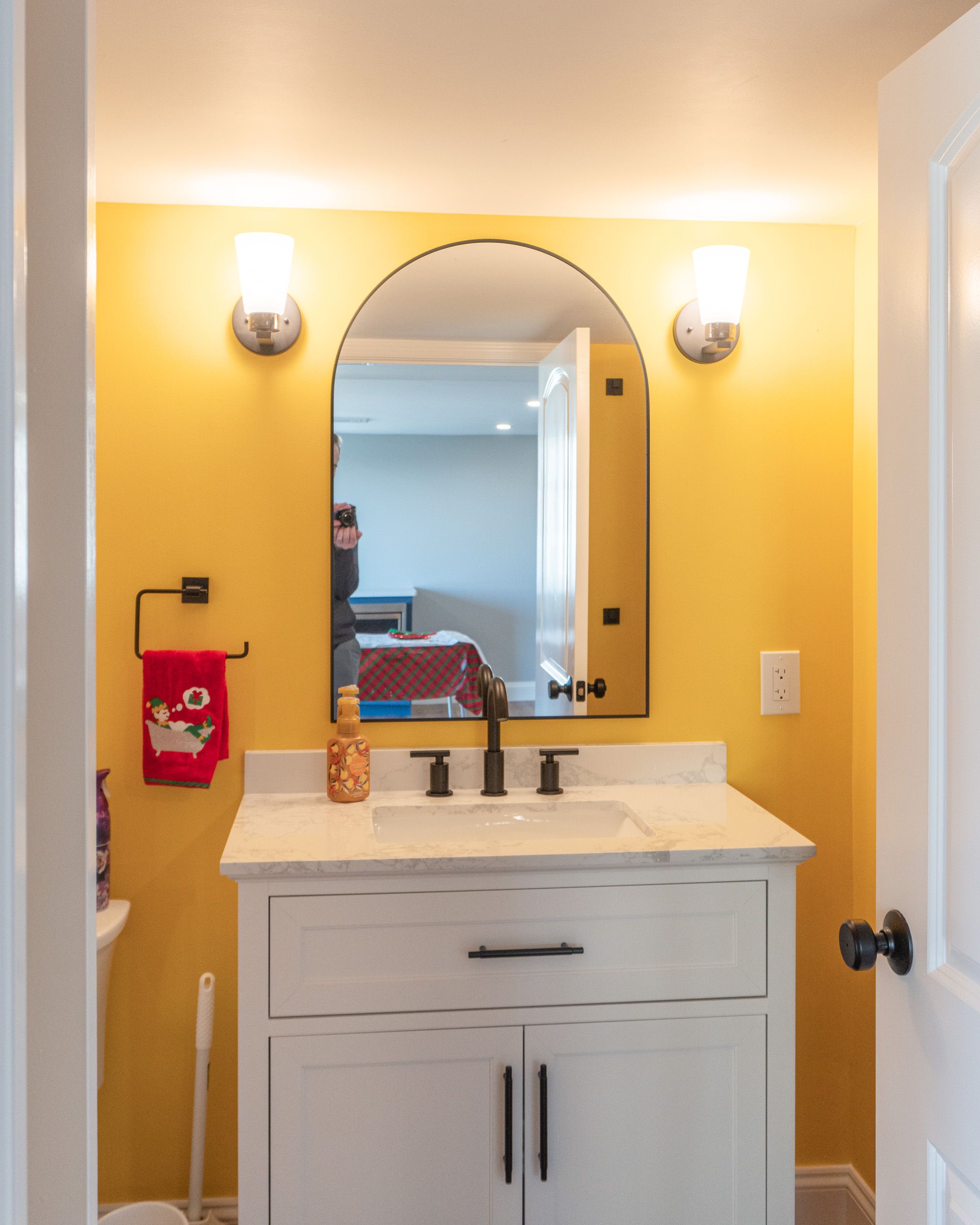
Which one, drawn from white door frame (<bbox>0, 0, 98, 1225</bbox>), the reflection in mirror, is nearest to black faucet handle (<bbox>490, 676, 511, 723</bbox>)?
the reflection in mirror

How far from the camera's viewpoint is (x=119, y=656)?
2078 millimetres

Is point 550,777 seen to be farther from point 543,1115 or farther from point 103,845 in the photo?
point 103,845

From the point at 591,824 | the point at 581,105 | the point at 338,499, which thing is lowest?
the point at 591,824

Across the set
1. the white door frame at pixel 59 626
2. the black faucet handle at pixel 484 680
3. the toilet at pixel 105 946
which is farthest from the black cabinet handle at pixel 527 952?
the white door frame at pixel 59 626

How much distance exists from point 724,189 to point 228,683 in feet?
4.86

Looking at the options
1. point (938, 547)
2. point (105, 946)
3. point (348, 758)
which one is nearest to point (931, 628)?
point (938, 547)

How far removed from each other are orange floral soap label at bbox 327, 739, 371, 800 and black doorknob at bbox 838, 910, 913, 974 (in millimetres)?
1117

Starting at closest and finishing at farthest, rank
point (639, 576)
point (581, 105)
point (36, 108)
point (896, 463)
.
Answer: point (36, 108) < point (896, 463) < point (581, 105) < point (639, 576)

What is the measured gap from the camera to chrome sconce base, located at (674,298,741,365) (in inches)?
83.9

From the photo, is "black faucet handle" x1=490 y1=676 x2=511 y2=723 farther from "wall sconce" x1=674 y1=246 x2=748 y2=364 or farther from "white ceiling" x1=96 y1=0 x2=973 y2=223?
"white ceiling" x1=96 y1=0 x2=973 y2=223

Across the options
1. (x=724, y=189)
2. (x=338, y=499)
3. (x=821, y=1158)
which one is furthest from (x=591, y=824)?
(x=724, y=189)

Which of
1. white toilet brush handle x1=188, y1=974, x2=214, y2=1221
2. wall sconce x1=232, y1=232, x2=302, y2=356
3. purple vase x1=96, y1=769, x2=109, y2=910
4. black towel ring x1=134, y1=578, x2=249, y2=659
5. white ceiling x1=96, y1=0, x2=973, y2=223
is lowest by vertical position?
white toilet brush handle x1=188, y1=974, x2=214, y2=1221

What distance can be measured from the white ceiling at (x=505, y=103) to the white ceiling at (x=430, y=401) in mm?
356

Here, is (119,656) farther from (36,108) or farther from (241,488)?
(36,108)
